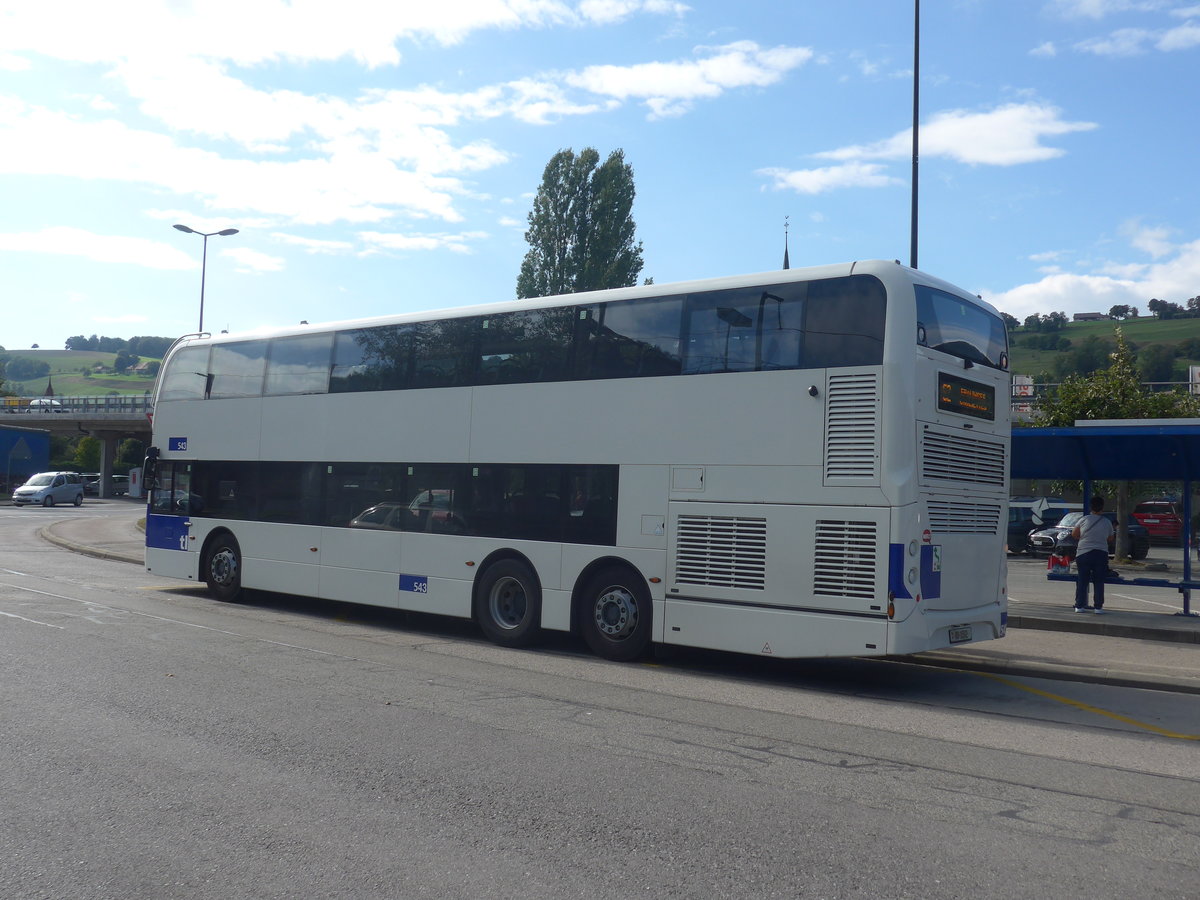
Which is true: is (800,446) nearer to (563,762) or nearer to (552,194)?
(563,762)

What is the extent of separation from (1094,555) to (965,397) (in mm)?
7489

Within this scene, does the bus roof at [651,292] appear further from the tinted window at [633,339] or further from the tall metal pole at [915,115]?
the tall metal pole at [915,115]

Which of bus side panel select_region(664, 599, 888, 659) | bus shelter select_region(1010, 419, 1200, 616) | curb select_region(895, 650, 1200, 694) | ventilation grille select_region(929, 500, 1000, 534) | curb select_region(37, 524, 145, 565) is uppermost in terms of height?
bus shelter select_region(1010, 419, 1200, 616)

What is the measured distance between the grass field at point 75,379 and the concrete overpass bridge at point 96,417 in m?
40.1

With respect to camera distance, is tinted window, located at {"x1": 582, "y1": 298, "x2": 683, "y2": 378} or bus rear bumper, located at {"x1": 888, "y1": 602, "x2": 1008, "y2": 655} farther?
tinted window, located at {"x1": 582, "y1": 298, "x2": 683, "y2": 378}

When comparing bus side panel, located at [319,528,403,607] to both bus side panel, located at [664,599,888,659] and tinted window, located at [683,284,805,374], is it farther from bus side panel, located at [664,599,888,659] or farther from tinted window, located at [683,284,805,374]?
tinted window, located at [683,284,805,374]

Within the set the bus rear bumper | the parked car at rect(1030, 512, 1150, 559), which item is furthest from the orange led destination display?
the parked car at rect(1030, 512, 1150, 559)

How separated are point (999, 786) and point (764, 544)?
403 centimetres

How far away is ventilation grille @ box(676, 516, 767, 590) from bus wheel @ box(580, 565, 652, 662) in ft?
2.00

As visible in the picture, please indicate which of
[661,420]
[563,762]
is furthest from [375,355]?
[563,762]

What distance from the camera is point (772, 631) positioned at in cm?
1005

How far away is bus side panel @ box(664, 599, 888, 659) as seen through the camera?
31.1ft

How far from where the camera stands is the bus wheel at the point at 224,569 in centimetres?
1617

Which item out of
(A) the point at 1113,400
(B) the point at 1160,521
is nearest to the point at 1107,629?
(A) the point at 1113,400
